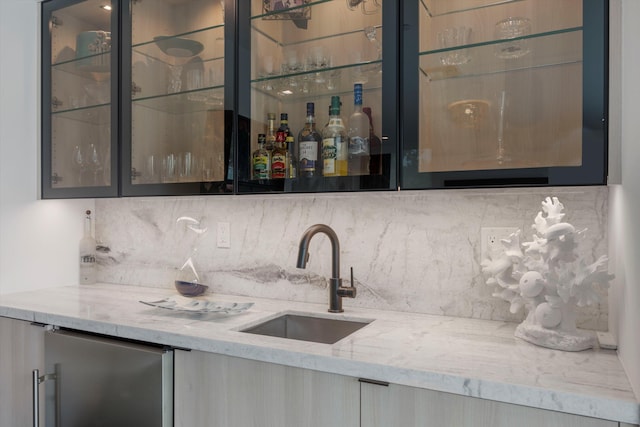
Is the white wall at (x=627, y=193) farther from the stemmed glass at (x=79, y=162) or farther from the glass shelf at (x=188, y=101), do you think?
the stemmed glass at (x=79, y=162)

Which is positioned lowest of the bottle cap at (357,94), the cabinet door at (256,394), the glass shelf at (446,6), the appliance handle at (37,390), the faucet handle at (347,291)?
the appliance handle at (37,390)

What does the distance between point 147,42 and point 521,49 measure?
141cm

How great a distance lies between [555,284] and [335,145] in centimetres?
75

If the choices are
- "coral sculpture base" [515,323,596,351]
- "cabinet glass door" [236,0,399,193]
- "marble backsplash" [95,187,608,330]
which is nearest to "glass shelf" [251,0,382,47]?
"cabinet glass door" [236,0,399,193]

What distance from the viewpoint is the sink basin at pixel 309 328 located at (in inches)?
58.2

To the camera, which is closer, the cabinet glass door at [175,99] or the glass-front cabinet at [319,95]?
the glass-front cabinet at [319,95]

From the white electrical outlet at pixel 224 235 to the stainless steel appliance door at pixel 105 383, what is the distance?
24.6 inches

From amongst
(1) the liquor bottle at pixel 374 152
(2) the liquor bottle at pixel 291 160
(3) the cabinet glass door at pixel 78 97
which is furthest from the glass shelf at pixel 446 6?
(3) the cabinet glass door at pixel 78 97

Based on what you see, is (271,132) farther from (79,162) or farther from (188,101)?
(79,162)

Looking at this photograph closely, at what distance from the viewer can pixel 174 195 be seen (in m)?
1.66

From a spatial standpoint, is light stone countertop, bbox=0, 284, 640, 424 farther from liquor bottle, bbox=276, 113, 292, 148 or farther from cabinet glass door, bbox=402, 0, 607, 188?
liquor bottle, bbox=276, 113, 292, 148

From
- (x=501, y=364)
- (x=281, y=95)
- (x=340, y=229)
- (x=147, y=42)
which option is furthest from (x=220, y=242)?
(x=501, y=364)

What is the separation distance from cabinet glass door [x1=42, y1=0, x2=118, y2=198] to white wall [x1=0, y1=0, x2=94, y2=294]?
0.05 m

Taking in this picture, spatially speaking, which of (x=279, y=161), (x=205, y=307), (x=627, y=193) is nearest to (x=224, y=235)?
(x=205, y=307)
